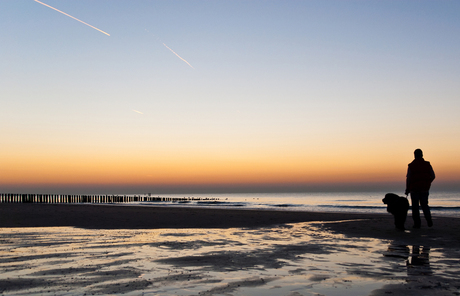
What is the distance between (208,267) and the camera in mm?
5039

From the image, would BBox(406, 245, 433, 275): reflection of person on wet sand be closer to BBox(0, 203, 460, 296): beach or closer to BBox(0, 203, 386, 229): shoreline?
BBox(0, 203, 460, 296): beach

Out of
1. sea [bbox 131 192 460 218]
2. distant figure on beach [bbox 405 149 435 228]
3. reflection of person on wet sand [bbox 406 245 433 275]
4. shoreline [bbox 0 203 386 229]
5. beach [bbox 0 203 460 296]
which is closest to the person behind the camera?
beach [bbox 0 203 460 296]

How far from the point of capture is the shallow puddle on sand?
12.6ft

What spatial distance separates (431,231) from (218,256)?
6810 millimetres

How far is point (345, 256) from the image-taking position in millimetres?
6043

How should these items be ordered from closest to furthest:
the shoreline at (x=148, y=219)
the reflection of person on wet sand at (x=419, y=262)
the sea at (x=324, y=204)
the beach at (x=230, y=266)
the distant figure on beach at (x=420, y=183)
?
the beach at (x=230, y=266) < the reflection of person on wet sand at (x=419, y=262) < the distant figure on beach at (x=420, y=183) < the shoreline at (x=148, y=219) < the sea at (x=324, y=204)

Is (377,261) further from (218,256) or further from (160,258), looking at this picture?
(160,258)

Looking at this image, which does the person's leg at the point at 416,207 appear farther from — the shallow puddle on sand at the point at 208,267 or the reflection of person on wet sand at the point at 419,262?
the reflection of person on wet sand at the point at 419,262

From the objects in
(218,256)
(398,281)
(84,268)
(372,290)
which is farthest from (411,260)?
(84,268)

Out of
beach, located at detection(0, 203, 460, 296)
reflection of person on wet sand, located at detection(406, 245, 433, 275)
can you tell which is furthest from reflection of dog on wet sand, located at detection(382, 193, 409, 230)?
reflection of person on wet sand, located at detection(406, 245, 433, 275)

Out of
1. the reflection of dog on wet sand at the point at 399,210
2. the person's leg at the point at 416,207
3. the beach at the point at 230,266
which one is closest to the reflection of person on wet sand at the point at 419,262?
the beach at the point at 230,266

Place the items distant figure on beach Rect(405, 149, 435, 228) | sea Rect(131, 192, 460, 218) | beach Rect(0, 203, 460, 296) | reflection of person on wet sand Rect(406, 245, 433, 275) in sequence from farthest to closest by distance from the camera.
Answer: sea Rect(131, 192, 460, 218), distant figure on beach Rect(405, 149, 435, 228), reflection of person on wet sand Rect(406, 245, 433, 275), beach Rect(0, 203, 460, 296)

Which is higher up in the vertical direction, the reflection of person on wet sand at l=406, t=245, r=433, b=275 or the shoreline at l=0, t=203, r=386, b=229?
the reflection of person on wet sand at l=406, t=245, r=433, b=275

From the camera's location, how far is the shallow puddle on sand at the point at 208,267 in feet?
12.6
